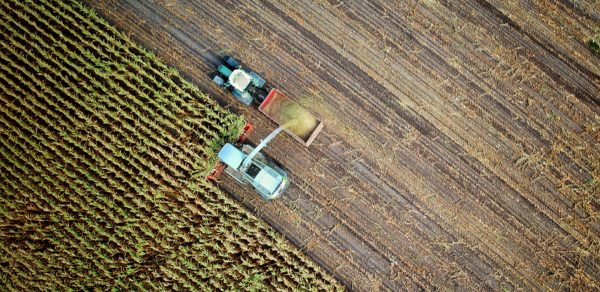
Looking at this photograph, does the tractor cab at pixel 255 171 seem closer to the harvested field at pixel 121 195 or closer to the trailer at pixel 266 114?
the trailer at pixel 266 114

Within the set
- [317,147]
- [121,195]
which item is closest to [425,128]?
[317,147]

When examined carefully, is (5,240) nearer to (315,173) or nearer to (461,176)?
(315,173)

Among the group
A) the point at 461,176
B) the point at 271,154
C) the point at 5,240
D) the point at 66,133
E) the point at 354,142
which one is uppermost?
the point at 461,176

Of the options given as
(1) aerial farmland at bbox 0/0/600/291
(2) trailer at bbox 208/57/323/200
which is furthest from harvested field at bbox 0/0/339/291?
(2) trailer at bbox 208/57/323/200

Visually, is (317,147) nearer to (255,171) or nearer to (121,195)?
(255,171)

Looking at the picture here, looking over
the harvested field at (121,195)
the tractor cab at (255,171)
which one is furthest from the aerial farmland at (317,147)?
the tractor cab at (255,171)

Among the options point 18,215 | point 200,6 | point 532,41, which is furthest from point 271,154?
point 532,41
